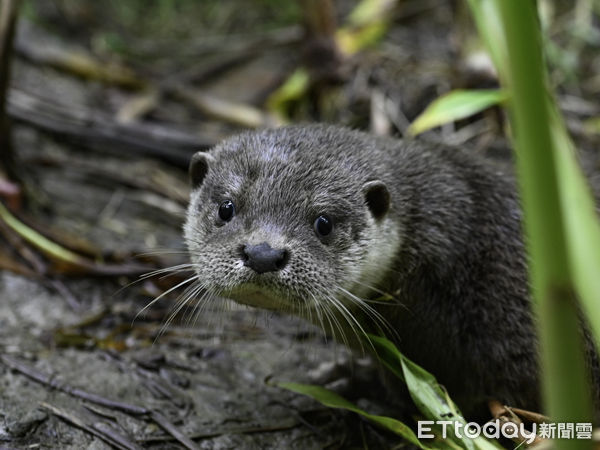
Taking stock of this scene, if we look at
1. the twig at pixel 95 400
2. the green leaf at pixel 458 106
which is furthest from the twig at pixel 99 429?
the green leaf at pixel 458 106

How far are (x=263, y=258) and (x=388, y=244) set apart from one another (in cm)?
69

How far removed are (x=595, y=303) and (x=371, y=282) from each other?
56.2 inches

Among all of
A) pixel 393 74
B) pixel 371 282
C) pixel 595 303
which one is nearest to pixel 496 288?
pixel 371 282

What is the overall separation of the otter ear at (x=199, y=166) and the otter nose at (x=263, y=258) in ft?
2.24

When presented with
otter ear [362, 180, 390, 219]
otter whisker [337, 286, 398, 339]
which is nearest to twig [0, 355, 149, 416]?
otter whisker [337, 286, 398, 339]

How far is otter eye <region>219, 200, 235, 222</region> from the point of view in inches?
110

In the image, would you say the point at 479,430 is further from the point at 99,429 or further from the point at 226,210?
the point at 99,429

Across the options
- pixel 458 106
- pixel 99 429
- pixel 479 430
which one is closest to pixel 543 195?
pixel 479 430

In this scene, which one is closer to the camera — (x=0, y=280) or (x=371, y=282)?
(x=371, y=282)

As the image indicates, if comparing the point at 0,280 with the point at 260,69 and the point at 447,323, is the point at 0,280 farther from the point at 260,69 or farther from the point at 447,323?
the point at 260,69

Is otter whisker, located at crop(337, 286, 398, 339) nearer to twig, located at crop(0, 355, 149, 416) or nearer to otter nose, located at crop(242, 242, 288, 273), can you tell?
otter nose, located at crop(242, 242, 288, 273)

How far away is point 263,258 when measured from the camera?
2.43 metres

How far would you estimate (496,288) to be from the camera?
290 cm

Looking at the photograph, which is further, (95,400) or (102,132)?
(102,132)
